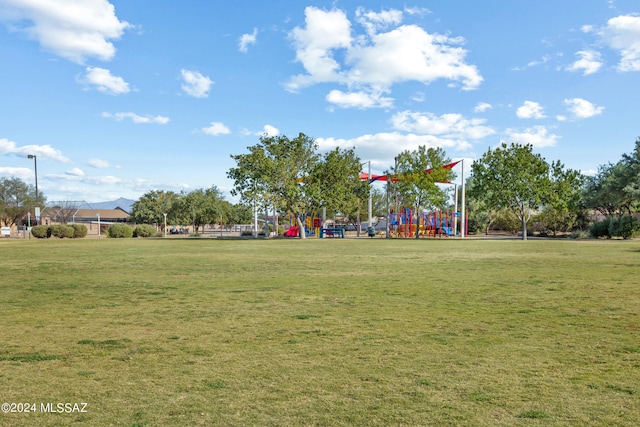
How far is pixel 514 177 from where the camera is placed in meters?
49.2

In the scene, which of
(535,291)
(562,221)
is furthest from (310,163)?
(535,291)

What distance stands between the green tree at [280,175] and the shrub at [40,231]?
22.4 metres

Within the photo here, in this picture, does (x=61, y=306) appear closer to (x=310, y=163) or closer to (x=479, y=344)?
(x=479, y=344)

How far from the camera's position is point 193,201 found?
91.1 meters

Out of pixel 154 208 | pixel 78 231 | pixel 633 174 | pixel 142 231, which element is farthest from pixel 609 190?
pixel 154 208

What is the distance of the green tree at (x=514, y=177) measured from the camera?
48.3 meters

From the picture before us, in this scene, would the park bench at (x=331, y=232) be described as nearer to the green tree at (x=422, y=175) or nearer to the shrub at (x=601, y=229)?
the green tree at (x=422, y=175)

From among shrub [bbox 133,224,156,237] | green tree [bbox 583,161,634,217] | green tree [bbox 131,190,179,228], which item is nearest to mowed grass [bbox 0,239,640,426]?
green tree [bbox 583,161,634,217]

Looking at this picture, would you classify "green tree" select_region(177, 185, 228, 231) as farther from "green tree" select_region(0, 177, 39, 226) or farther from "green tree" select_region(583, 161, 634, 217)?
"green tree" select_region(583, 161, 634, 217)

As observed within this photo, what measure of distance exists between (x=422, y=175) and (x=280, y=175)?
16.9m

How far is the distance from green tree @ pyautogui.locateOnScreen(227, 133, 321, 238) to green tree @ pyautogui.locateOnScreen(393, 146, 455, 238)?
1093 centimetres

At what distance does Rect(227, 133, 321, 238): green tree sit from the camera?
5000 centimetres

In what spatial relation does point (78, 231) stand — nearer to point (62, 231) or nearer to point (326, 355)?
point (62, 231)

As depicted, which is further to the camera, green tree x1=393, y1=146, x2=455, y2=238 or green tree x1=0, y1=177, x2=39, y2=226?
green tree x1=0, y1=177, x2=39, y2=226
